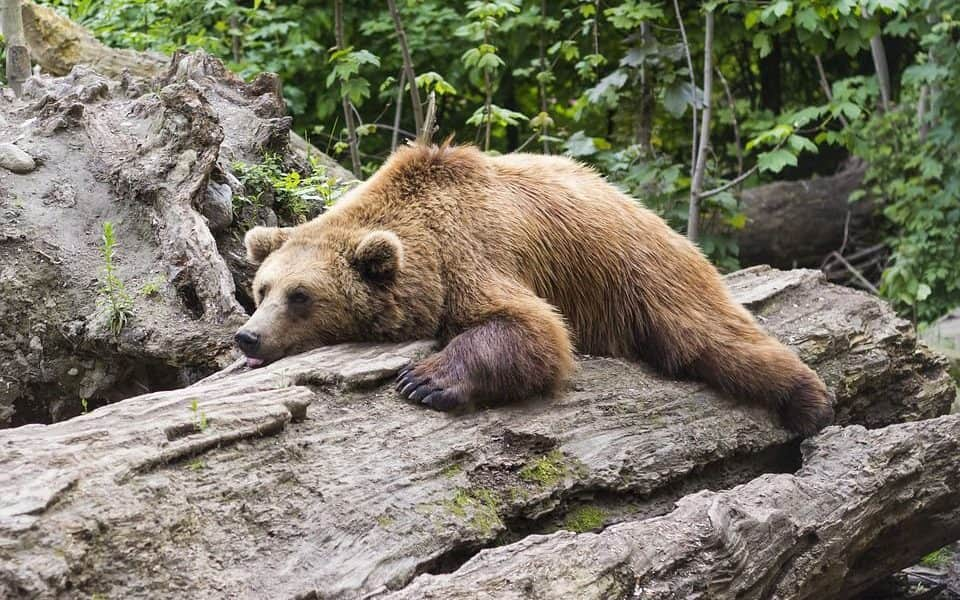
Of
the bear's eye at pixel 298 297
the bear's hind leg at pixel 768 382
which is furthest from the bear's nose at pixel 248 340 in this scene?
the bear's hind leg at pixel 768 382

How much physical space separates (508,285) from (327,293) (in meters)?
0.81

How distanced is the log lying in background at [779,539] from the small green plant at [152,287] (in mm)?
2451

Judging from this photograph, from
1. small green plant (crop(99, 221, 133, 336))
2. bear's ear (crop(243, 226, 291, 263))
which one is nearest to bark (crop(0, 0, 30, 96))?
small green plant (crop(99, 221, 133, 336))

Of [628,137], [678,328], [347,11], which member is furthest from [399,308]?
[347,11]

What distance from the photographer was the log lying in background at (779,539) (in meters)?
3.49

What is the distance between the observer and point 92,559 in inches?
120

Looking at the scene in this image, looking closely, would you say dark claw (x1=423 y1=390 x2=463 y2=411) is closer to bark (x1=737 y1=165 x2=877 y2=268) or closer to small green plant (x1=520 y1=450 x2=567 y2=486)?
small green plant (x1=520 y1=450 x2=567 y2=486)

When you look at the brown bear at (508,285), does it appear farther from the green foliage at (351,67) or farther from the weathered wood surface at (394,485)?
the green foliage at (351,67)

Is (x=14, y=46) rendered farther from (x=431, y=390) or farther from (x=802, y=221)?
(x=802, y=221)

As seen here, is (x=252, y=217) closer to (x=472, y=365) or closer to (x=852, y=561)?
(x=472, y=365)

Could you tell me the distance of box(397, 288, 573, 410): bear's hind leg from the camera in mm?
4223

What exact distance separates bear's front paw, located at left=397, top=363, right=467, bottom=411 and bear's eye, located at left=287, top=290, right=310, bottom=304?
67 centimetres

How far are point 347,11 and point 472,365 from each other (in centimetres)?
762

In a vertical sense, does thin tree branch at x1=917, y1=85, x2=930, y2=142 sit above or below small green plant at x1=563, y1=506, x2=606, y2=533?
above
